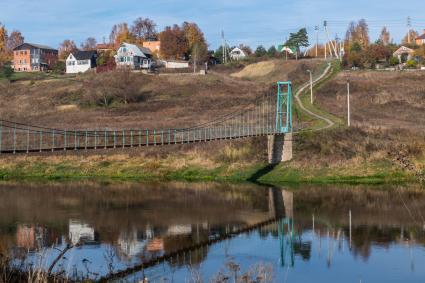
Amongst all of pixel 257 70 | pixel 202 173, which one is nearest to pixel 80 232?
pixel 202 173

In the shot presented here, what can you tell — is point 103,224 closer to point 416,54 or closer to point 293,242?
point 293,242

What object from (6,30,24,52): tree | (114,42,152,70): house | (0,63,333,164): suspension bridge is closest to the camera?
(0,63,333,164): suspension bridge

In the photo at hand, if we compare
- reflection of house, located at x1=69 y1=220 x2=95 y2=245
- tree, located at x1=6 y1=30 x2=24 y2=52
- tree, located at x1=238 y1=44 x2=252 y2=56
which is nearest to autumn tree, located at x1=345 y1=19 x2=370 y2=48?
tree, located at x1=238 y1=44 x2=252 y2=56

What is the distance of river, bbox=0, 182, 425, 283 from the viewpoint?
20.2 metres

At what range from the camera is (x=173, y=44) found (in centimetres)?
11031

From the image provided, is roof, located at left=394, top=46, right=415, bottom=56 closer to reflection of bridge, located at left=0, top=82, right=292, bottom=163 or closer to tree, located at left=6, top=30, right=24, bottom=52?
reflection of bridge, located at left=0, top=82, right=292, bottom=163

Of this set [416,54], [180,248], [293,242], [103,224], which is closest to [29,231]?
[103,224]

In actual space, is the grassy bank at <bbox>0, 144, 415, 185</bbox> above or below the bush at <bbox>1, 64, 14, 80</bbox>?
below

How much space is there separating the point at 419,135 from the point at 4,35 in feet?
372

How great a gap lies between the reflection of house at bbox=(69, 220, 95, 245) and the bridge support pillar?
2019cm

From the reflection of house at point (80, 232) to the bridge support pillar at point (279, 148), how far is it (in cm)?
2019

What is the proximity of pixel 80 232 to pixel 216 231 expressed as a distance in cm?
585

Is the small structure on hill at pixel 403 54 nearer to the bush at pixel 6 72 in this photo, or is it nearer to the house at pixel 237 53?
the house at pixel 237 53

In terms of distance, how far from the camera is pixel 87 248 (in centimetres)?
2411
